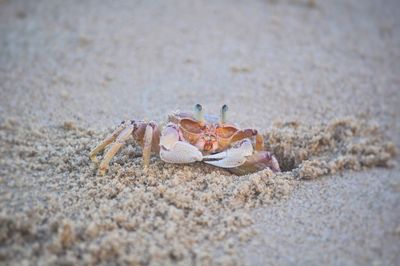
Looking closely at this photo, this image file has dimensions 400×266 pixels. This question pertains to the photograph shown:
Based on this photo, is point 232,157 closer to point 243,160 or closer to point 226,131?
point 243,160

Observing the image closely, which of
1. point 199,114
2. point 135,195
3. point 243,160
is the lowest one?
point 135,195

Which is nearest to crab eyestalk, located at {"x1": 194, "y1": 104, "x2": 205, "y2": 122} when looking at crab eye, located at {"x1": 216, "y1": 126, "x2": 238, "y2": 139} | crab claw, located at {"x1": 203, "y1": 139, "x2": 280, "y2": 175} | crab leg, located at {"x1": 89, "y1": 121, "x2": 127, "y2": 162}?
crab eye, located at {"x1": 216, "y1": 126, "x2": 238, "y2": 139}

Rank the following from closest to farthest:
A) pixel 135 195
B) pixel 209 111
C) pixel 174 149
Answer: pixel 135 195, pixel 174 149, pixel 209 111

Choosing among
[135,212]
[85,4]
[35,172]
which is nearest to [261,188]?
[135,212]

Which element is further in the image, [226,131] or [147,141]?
[226,131]

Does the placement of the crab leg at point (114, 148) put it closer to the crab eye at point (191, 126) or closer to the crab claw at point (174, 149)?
the crab claw at point (174, 149)

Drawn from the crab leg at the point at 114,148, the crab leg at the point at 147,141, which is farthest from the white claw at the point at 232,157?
the crab leg at the point at 114,148

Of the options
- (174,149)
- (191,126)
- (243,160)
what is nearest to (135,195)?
(174,149)

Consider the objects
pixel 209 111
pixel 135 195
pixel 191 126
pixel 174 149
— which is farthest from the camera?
pixel 209 111
